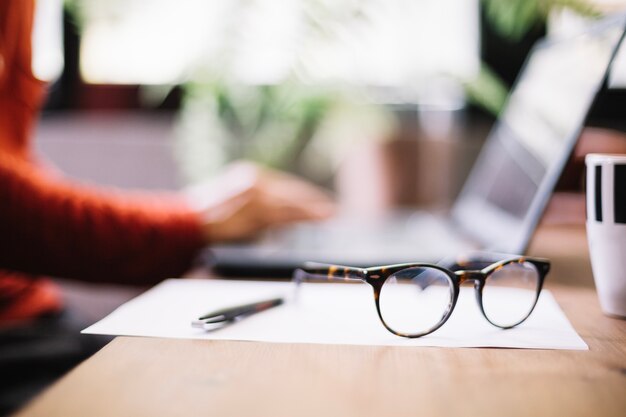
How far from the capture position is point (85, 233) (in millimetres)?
690

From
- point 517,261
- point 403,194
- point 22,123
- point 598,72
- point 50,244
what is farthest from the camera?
point 403,194

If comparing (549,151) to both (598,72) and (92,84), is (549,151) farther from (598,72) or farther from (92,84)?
(92,84)

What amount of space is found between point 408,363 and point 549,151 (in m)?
0.42

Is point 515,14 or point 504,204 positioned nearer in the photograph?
point 504,204

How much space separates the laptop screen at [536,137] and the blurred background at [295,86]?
18 cm

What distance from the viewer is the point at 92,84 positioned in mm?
1597

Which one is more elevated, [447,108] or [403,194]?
[447,108]

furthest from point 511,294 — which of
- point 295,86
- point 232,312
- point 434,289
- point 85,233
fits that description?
point 295,86

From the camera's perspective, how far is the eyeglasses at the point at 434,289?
41 centimetres

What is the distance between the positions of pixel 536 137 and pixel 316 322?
46 centimetres

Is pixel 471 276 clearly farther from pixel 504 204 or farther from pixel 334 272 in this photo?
pixel 504 204

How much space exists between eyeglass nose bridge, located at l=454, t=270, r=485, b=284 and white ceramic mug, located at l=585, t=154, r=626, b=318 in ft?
0.31

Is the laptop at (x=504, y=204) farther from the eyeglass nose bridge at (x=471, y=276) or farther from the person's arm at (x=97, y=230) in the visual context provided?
the eyeglass nose bridge at (x=471, y=276)

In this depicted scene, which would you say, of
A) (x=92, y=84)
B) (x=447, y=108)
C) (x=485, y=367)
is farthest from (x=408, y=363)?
(x=92, y=84)
